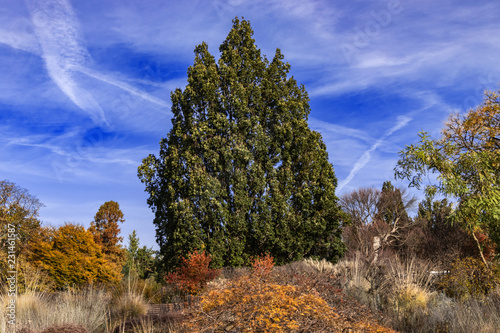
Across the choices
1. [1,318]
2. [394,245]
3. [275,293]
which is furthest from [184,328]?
[394,245]

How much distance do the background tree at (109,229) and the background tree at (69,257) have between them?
24.9ft

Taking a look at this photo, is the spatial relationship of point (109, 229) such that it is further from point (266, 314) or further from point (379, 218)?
point (266, 314)

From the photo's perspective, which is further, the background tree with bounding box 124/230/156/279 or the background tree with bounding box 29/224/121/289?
the background tree with bounding box 124/230/156/279

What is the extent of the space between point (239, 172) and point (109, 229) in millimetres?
14924

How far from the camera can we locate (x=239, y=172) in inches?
575

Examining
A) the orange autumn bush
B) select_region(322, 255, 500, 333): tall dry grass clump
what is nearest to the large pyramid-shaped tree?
select_region(322, 255, 500, 333): tall dry grass clump

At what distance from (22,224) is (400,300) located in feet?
52.7

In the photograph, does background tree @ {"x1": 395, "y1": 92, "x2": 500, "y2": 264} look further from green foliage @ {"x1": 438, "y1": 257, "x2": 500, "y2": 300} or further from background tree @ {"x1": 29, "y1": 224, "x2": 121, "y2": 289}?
background tree @ {"x1": 29, "y1": 224, "x2": 121, "y2": 289}

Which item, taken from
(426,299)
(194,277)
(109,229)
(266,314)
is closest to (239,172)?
(194,277)

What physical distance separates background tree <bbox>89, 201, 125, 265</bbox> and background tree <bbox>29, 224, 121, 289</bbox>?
24.9 ft

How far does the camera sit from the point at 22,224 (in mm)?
17078

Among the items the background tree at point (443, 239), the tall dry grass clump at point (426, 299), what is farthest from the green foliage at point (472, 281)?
the background tree at point (443, 239)

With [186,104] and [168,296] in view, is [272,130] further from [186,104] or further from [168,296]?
[168,296]

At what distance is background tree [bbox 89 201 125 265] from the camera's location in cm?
2506
